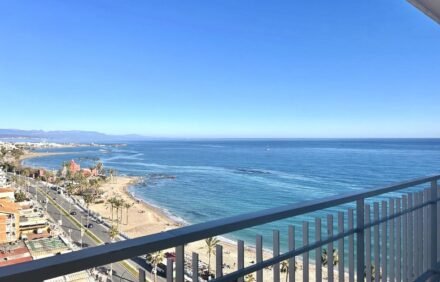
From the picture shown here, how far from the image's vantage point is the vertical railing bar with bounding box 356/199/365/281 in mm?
1479

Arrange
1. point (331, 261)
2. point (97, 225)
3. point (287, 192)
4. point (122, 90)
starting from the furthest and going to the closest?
point (122, 90) → point (287, 192) → point (97, 225) → point (331, 261)

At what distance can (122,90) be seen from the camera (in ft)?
129

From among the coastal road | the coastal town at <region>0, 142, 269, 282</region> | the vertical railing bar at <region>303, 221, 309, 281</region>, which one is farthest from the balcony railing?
the coastal road

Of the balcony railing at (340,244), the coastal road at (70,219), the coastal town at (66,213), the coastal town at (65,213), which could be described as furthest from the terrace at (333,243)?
the coastal road at (70,219)

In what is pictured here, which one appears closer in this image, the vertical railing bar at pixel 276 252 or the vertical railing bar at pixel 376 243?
the vertical railing bar at pixel 276 252

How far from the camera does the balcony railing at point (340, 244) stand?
0.63 m

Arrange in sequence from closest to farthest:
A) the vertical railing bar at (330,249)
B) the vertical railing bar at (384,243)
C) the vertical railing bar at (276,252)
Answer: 1. the vertical railing bar at (276,252)
2. the vertical railing bar at (330,249)
3. the vertical railing bar at (384,243)

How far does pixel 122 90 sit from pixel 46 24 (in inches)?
1166

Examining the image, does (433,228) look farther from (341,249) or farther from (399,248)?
(341,249)

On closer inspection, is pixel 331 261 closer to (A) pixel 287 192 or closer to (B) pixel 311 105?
(A) pixel 287 192

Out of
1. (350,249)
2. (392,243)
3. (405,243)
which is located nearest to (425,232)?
(405,243)

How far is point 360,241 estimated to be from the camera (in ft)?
4.94

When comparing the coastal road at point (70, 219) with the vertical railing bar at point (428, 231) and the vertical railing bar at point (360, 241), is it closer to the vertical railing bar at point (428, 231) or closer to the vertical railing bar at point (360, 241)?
the vertical railing bar at point (428, 231)

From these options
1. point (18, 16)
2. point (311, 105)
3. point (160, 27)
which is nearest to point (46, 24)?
point (18, 16)
